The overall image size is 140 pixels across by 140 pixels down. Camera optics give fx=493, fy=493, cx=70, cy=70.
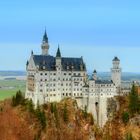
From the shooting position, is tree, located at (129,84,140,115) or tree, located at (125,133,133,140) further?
tree, located at (129,84,140,115)

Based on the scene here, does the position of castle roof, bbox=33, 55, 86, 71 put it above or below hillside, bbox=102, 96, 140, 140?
above

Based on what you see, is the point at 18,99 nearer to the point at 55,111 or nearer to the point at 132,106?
the point at 55,111

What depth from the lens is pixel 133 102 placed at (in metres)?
125

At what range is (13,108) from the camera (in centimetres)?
12781

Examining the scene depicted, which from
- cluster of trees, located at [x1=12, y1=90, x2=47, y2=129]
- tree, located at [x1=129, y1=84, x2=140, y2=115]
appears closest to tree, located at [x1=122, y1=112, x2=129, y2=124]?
tree, located at [x1=129, y1=84, x2=140, y2=115]

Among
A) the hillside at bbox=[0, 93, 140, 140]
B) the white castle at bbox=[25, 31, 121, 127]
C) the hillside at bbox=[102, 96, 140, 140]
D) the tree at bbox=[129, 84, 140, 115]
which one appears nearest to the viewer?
the hillside at bbox=[102, 96, 140, 140]

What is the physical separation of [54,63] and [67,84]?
6.52 m

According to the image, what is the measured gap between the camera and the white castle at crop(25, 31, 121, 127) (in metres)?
126

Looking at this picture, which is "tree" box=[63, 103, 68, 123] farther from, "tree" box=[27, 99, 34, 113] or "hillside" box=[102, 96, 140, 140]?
"hillside" box=[102, 96, 140, 140]

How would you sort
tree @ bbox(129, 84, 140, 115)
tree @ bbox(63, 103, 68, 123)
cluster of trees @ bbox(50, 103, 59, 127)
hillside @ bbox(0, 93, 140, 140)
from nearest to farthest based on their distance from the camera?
hillside @ bbox(0, 93, 140, 140), cluster of trees @ bbox(50, 103, 59, 127), tree @ bbox(63, 103, 68, 123), tree @ bbox(129, 84, 140, 115)

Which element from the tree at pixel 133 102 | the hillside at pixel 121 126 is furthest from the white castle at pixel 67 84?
the tree at pixel 133 102

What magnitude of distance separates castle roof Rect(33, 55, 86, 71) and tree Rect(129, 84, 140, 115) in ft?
52.8

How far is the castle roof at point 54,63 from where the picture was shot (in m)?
127

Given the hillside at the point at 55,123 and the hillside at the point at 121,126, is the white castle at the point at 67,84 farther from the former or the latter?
the hillside at the point at 55,123
